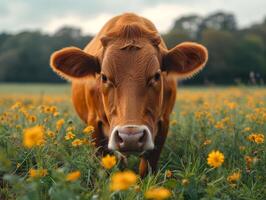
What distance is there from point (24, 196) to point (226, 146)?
9.98 feet

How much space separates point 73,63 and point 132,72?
1037 mm

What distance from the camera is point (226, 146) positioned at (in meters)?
4.88

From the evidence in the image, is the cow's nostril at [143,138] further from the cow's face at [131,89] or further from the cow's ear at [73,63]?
the cow's ear at [73,63]

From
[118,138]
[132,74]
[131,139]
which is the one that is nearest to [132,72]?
[132,74]

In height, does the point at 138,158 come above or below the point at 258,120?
below

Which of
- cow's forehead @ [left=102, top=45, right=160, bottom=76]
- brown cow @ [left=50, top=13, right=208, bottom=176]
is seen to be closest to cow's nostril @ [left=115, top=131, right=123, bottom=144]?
brown cow @ [left=50, top=13, right=208, bottom=176]

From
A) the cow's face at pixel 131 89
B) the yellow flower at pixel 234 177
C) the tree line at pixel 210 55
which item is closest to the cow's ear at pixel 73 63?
the cow's face at pixel 131 89

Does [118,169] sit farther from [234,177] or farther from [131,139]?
[234,177]

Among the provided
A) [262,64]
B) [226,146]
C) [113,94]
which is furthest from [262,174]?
[262,64]

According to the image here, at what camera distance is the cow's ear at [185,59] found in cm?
470

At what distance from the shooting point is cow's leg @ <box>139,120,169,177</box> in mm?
4734

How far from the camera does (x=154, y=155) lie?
4871 millimetres

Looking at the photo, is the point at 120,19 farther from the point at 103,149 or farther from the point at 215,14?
the point at 215,14

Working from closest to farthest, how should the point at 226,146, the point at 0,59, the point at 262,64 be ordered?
the point at 226,146
the point at 0,59
the point at 262,64
